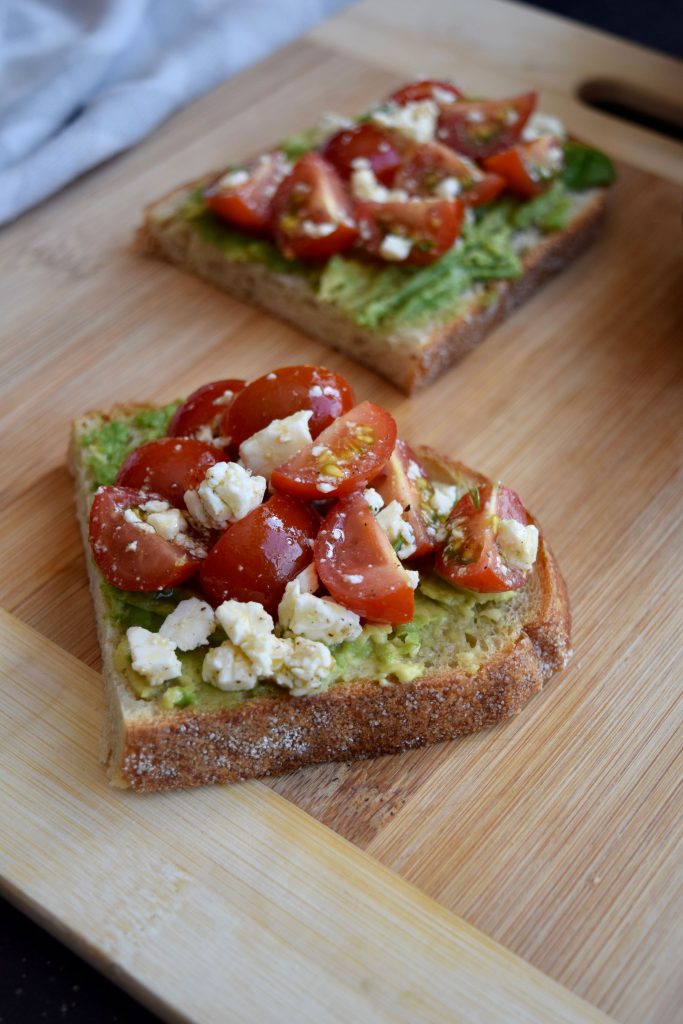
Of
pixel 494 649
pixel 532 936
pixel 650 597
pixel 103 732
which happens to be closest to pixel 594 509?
pixel 650 597

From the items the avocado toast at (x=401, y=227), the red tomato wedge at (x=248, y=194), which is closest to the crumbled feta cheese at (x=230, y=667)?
the avocado toast at (x=401, y=227)

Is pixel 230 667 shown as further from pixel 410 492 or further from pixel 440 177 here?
pixel 440 177

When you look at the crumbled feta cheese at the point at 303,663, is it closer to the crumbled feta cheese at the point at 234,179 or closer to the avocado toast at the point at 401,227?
the avocado toast at the point at 401,227

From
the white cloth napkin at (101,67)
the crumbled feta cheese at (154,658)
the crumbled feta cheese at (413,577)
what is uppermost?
the white cloth napkin at (101,67)

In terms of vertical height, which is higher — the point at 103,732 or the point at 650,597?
the point at 103,732

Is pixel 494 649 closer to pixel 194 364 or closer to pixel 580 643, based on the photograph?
pixel 580 643

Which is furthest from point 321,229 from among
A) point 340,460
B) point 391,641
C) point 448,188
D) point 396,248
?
point 391,641
